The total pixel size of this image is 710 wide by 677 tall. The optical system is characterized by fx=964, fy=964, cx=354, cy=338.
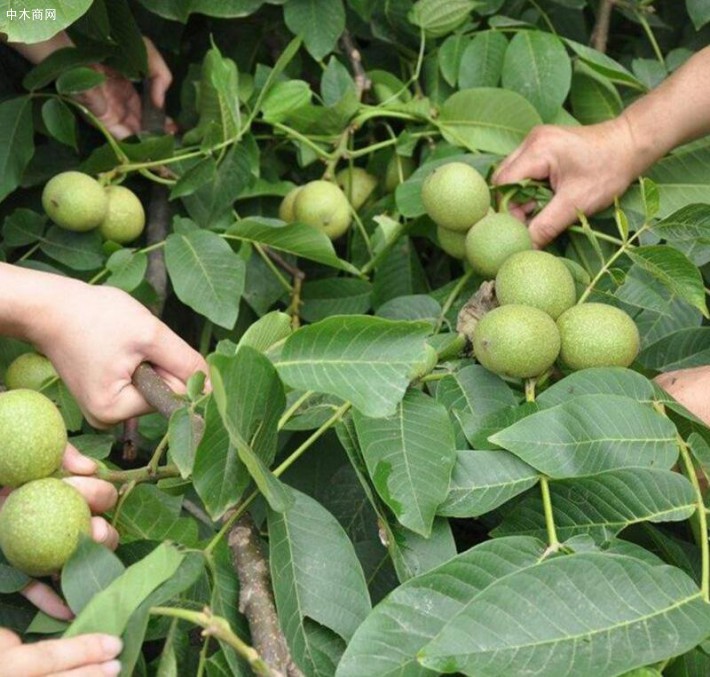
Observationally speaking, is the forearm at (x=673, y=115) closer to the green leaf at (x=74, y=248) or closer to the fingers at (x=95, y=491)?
the green leaf at (x=74, y=248)

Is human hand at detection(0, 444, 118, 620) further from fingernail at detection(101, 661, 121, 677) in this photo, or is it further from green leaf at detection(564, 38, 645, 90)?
green leaf at detection(564, 38, 645, 90)

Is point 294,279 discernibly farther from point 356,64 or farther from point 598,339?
point 598,339

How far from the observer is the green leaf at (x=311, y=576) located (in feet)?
3.58

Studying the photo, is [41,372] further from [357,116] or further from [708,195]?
[708,195]

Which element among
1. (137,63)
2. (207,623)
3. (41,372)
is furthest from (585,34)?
(207,623)

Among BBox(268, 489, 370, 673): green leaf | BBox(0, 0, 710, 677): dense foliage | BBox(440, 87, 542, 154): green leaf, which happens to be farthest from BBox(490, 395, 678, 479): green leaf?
BBox(440, 87, 542, 154): green leaf

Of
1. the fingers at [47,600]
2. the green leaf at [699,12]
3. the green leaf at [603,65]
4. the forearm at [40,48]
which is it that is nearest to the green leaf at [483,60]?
the green leaf at [603,65]

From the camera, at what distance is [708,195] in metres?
1.78

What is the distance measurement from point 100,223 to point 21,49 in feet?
1.57

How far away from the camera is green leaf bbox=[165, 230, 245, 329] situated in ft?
5.23

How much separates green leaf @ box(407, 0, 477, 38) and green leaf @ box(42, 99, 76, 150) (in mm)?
718

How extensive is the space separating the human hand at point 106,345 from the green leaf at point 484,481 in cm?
41

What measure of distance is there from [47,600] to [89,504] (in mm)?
120

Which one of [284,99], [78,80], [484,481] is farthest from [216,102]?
[484,481]
